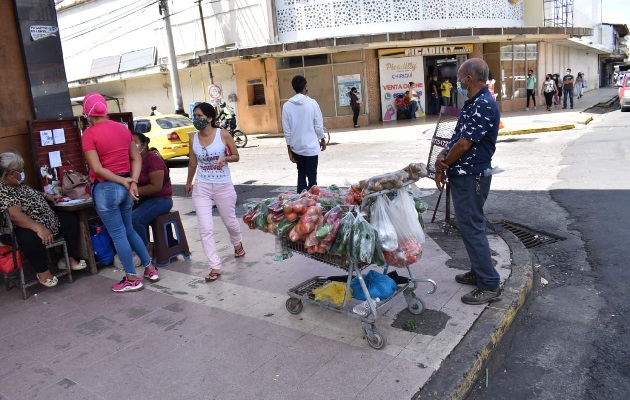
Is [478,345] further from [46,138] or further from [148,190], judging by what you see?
[46,138]

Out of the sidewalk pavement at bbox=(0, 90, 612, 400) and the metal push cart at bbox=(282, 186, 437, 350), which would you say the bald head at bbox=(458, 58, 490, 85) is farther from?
the sidewalk pavement at bbox=(0, 90, 612, 400)

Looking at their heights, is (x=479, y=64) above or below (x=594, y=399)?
above

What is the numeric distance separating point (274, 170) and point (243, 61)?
12.0m

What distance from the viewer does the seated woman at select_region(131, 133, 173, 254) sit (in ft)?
17.7

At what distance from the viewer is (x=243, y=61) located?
74.0ft

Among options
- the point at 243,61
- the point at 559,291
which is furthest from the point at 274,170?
the point at 243,61

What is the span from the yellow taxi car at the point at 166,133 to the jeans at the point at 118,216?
977 cm

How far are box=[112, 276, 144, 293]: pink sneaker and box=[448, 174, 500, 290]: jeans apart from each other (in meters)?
3.06

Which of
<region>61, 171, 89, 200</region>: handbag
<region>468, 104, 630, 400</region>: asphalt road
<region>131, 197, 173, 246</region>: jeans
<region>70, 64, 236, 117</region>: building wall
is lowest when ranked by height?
<region>468, 104, 630, 400</region>: asphalt road

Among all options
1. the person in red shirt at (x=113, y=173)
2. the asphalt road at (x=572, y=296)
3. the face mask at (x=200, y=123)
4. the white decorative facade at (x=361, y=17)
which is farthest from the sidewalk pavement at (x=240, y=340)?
the white decorative facade at (x=361, y=17)

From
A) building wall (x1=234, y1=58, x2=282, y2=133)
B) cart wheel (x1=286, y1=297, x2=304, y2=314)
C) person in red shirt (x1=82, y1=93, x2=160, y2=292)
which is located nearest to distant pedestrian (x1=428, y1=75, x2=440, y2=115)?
building wall (x1=234, y1=58, x2=282, y2=133)

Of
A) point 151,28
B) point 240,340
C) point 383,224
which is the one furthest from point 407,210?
point 151,28

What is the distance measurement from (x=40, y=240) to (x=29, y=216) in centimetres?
26

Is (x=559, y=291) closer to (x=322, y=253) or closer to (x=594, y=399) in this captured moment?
(x=594, y=399)
